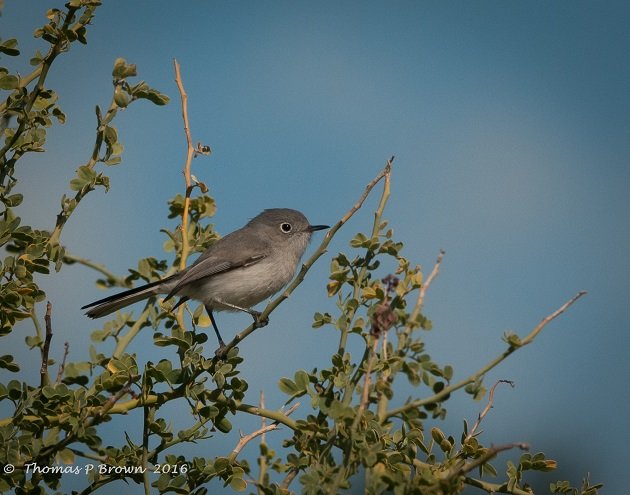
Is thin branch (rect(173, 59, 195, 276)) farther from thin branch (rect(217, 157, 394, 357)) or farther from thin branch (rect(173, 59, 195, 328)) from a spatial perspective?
thin branch (rect(217, 157, 394, 357))

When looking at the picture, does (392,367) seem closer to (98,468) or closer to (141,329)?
(98,468)

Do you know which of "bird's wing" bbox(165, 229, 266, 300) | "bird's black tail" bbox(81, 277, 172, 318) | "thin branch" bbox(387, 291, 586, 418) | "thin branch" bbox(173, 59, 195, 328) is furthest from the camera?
"bird's wing" bbox(165, 229, 266, 300)

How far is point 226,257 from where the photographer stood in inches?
198

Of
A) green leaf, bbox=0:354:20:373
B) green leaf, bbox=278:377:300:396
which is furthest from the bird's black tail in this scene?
green leaf, bbox=278:377:300:396

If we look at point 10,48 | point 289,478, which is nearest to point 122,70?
point 10,48

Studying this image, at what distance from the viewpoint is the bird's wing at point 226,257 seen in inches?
188

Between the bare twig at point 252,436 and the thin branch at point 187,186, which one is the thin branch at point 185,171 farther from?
the bare twig at point 252,436

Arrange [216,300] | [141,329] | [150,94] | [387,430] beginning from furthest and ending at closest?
[216,300] → [141,329] → [150,94] → [387,430]

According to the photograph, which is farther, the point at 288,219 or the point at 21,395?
the point at 288,219

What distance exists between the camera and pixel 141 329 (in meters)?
2.88

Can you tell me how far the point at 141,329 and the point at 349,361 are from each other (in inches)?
42.2

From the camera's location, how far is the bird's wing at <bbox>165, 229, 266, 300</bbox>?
188 inches

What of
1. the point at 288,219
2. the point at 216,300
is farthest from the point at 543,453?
the point at 288,219

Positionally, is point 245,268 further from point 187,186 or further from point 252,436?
point 252,436
